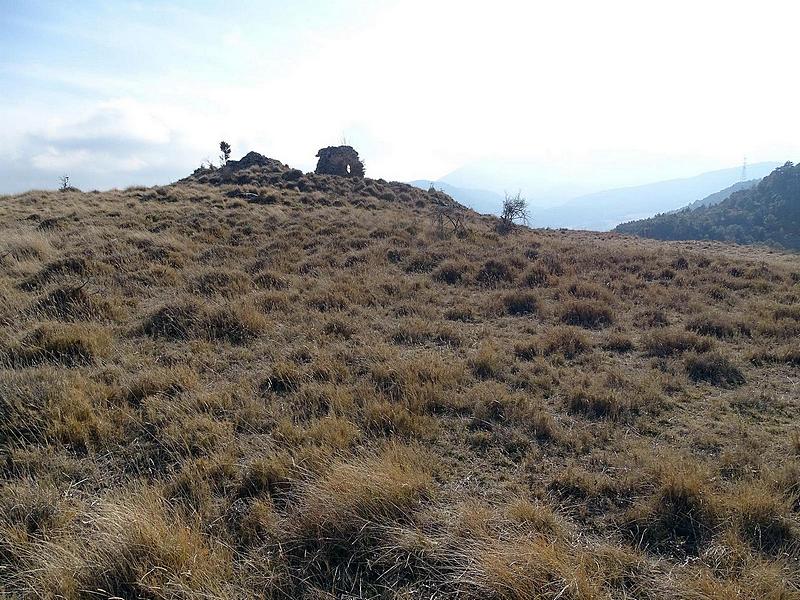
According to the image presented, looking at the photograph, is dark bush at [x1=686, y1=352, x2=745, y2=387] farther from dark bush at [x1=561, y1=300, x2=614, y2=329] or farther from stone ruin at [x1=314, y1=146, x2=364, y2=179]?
stone ruin at [x1=314, y1=146, x2=364, y2=179]

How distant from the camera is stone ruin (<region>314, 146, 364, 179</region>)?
3397cm

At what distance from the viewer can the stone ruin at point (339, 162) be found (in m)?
34.0

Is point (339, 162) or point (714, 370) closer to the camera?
point (714, 370)

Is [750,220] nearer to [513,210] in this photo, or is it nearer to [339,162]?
[513,210]

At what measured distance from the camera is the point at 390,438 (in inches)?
160

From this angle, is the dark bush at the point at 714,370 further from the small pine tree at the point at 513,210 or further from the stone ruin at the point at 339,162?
the stone ruin at the point at 339,162

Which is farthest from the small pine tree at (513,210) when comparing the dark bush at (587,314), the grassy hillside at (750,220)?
the grassy hillside at (750,220)

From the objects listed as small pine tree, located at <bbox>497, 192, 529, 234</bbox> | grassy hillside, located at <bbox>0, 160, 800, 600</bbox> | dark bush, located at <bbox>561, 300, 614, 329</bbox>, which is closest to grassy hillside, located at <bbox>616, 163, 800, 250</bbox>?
small pine tree, located at <bbox>497, 192, 529, 234</bbox>

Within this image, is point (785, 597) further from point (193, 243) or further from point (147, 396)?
point (193, 243)

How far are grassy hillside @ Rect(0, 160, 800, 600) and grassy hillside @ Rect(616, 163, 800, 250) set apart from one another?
45387mm

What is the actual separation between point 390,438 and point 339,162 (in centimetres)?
3293

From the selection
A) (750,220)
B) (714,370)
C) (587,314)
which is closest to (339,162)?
(587,314)

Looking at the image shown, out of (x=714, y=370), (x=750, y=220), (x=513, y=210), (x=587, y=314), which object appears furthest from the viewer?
(x=750, y=220)

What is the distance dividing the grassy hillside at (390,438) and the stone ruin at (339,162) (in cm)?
2622
